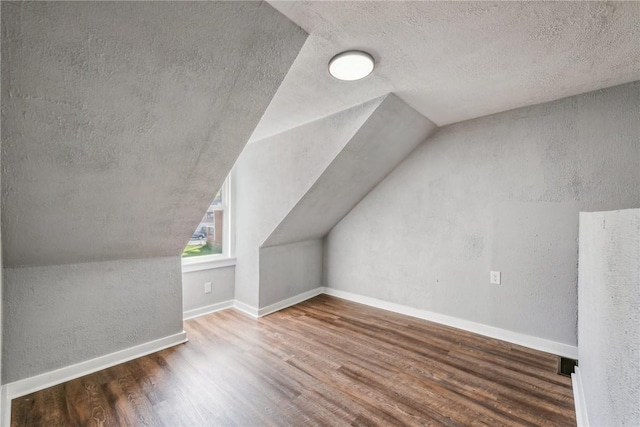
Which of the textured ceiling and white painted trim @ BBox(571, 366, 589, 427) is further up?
the textured ceiling

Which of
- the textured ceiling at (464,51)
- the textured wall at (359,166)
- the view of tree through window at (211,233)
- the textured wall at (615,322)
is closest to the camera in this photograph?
the textured wall at (615,322)

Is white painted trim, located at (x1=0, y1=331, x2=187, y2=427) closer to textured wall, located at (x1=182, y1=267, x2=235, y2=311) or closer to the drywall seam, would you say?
textured wall, located at (x1=182, y1=267, x2=235, y2=311)

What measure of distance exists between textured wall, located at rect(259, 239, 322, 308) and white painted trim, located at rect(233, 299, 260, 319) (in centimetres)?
10

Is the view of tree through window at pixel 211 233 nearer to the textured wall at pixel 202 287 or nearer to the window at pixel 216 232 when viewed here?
the window at pixel 216 232

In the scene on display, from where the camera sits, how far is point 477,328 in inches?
102

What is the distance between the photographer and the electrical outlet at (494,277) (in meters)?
2.49

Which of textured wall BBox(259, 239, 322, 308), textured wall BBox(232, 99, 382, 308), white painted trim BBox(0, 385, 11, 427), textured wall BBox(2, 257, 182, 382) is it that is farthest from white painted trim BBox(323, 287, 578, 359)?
white painted trim BBox(0, 385, 11, 427)

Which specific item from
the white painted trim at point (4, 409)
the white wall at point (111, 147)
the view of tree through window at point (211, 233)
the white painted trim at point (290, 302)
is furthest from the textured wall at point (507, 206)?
the white painted trim at point (4, 409)

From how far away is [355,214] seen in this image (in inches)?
138

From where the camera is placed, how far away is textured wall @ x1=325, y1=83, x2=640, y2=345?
2.05 m

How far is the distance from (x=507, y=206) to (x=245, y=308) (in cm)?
289

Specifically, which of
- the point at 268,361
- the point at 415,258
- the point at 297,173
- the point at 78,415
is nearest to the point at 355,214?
the point at 415,258

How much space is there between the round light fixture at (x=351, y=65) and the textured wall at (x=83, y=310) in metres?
2.12

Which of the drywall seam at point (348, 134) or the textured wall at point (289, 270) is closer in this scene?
the drywall seam at point (348, 134)
